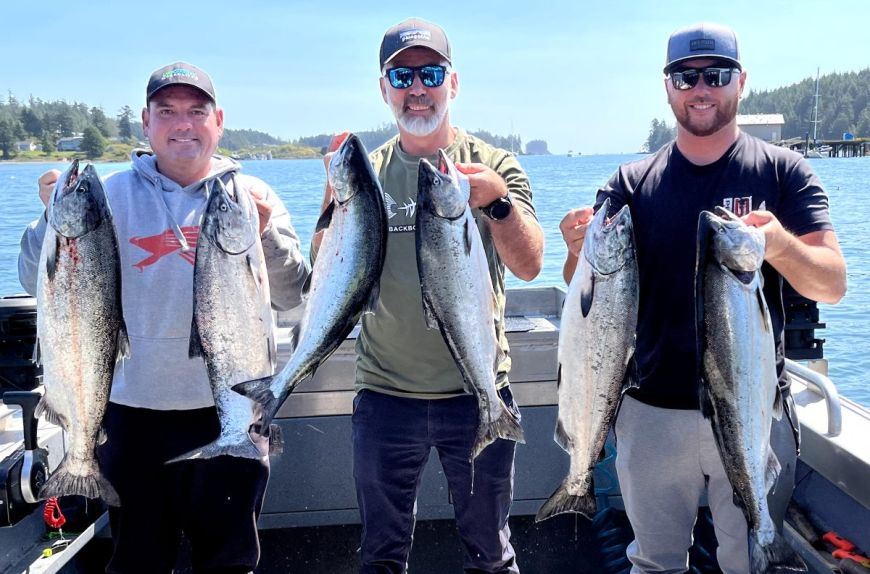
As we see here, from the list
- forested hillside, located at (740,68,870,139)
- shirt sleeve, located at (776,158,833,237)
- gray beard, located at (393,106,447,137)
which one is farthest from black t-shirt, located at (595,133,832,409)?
forested hillside, located at (740,68,870,139)

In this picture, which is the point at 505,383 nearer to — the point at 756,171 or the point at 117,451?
the point at 756,171

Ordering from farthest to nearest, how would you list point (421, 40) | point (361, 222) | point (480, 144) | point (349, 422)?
point (349, 422) < point (480, 144) < point (421, 40) < point (361, 222)

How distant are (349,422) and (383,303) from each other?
148 cm

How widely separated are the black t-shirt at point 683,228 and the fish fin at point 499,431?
601 millimetres

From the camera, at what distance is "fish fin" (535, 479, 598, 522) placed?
11.2 feet

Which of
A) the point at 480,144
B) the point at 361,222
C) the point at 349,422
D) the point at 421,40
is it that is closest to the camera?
the point at 361,222

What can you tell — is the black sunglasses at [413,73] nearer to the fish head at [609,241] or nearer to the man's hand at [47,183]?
the fish head at [609,241]

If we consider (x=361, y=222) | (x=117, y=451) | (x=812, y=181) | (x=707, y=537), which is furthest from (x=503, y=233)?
(x=707, y=537)

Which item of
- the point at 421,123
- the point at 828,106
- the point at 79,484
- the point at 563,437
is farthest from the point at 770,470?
the point at 828,106

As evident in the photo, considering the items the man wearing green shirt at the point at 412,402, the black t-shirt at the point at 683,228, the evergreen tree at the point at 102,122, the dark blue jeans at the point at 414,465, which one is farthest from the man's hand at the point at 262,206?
the evergreen tree at the point at 102,122

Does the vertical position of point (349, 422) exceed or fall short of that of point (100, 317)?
it falls short

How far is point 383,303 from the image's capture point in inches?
143

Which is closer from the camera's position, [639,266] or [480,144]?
[639,266]

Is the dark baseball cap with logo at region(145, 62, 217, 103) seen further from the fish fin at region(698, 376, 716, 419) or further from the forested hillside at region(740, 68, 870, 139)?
the forested hillside at region(740, 68, 870, 139)
